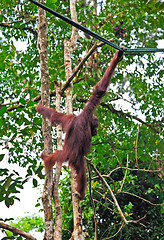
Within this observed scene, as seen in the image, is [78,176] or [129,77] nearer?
[78,176]

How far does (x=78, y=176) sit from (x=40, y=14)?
2.23 meters

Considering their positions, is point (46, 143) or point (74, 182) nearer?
point (46, 143)

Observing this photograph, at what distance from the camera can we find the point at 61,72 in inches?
241

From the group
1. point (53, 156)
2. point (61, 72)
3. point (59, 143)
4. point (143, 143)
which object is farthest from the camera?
point (143, 143)

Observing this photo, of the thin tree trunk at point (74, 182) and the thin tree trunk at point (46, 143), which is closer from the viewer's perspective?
the thin tree trunk at point (46, 143)

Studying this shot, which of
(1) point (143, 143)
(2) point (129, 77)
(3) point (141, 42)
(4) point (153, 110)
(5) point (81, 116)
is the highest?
(3) point (141, 42)

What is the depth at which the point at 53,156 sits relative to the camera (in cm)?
292

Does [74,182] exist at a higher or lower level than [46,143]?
lower

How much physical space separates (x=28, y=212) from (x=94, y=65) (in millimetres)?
4965

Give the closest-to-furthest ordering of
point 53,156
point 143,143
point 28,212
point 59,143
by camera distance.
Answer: point 53,156 < point 59,143 < point 143,143 < point 28,212

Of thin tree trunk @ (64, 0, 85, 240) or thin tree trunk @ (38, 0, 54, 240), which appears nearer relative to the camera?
thin tree trunk @ (38, 0, 54, 240)

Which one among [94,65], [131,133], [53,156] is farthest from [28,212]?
[53,156]

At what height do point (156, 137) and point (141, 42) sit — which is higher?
point (141, 42)

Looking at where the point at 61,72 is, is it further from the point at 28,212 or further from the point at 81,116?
the point at 28,212
